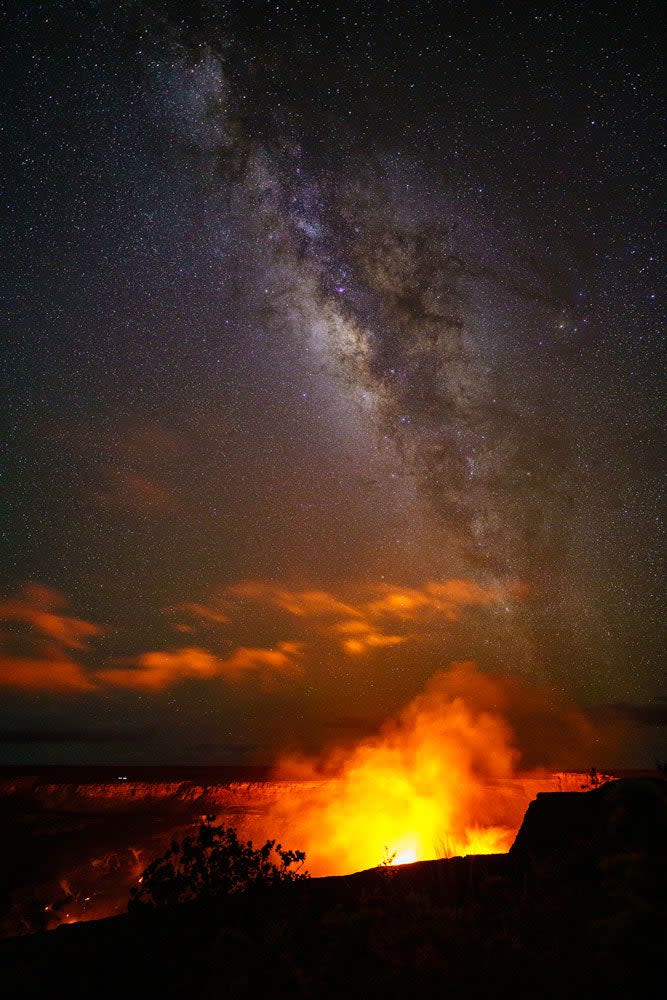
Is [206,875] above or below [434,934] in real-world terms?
below

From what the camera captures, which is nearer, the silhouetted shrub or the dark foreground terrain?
the dark foreground terrain

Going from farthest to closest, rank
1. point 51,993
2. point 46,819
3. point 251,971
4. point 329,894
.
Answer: point 46,819 < point 329,894 < point 51,993 < point 251,971

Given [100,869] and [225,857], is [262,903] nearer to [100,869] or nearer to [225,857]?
[225,857]

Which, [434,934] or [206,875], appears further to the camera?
[206,875]

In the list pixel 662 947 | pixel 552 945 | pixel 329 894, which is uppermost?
pixel 662 947

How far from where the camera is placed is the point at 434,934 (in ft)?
19.7

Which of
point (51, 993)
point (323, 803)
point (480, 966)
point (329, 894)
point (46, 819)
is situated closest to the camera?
point (480, 966)

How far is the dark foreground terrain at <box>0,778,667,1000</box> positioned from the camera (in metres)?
4.45

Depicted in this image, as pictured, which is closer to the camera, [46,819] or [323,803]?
[46,819]

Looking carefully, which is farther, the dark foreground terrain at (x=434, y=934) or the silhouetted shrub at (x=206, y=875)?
the silhouetted shrub at (x=206, y=875)

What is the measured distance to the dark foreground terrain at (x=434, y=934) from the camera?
445cm

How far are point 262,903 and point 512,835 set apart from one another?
80.4 ft

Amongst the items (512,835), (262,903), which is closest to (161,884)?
(262,903)

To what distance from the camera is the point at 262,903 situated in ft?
30.2
